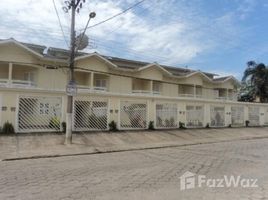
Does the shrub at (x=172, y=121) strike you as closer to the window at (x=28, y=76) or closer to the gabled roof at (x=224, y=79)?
the window at (x=28, y=76)

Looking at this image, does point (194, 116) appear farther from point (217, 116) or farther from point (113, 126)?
point (113, 126)

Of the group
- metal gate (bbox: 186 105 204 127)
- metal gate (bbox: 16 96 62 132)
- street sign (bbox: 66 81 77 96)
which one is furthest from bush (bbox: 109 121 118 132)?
metal gate (bbox: 186 105 204 127)

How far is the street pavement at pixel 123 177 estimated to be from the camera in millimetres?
7434

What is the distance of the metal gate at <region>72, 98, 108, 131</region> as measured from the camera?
22766 millimetres

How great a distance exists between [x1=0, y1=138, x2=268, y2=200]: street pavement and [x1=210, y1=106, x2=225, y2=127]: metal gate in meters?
18.9

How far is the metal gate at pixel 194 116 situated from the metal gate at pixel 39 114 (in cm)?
1241

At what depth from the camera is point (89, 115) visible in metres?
23.2

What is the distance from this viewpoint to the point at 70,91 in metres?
18.1

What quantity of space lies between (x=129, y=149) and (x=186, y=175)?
8077mm

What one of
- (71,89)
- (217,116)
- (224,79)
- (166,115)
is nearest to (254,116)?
(217,116)

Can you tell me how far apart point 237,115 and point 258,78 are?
704 inches

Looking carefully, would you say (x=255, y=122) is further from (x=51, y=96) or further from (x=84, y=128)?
(x=51, y=96)

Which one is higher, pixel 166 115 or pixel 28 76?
pixel 28 76

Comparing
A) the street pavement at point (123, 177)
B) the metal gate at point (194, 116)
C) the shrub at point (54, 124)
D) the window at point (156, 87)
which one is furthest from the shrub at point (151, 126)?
the window at point (156, 87)
